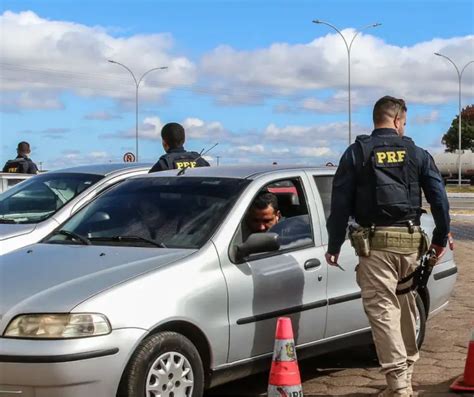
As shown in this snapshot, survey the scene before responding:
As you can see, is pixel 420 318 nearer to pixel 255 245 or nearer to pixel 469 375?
pixel 469 375

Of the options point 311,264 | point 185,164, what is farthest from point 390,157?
point 185,164

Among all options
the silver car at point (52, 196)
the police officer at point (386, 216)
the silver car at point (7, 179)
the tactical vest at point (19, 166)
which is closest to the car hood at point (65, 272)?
the police officer at point (386, 216)

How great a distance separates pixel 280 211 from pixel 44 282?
2.01 m

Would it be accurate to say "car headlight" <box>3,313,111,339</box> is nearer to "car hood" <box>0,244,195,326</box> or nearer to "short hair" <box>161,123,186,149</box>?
"car hood" <box>0,244,195,326</box>

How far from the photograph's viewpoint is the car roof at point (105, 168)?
736 cm

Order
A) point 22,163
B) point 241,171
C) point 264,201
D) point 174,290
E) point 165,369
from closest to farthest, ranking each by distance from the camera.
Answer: point 165,369, point 174,290, point 264,201, point 241,171, point 22,163

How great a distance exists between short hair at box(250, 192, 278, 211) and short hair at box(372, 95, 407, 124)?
3.03ft

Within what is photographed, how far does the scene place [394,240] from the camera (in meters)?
4.66

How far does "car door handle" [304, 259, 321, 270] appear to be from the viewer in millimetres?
5070

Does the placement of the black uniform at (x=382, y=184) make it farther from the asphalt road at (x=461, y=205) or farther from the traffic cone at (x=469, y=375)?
the asphalt road at (x=461, y=205)

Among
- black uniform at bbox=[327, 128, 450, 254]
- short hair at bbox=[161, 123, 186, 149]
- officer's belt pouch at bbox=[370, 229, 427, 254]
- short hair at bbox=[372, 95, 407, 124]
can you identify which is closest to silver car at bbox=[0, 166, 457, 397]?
black uniform at bbox=[327, 128, 450, 254]

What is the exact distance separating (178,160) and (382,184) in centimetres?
307

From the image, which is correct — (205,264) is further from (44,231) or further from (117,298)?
(44,231)

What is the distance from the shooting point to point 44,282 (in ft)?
13.5
